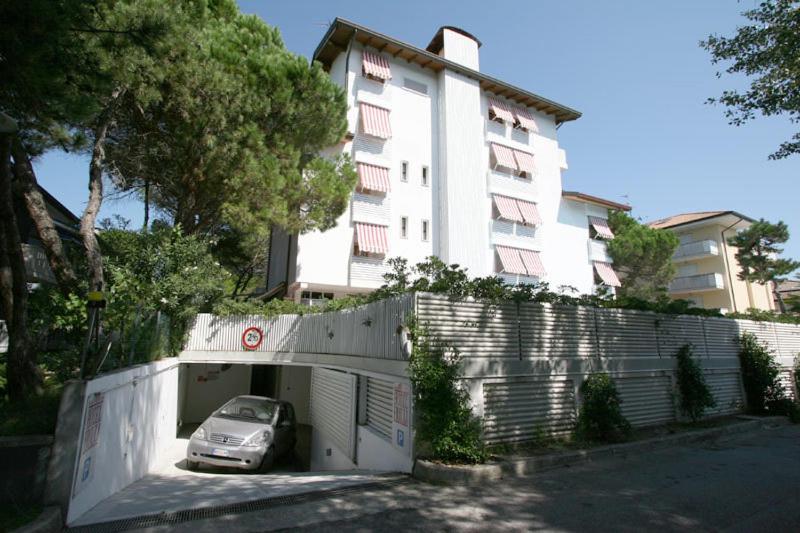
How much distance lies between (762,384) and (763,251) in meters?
25.1

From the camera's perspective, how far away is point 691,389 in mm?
10328

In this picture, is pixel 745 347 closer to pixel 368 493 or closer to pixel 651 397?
pixel 651 397

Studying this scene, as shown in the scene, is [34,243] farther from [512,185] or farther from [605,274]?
[605,274]

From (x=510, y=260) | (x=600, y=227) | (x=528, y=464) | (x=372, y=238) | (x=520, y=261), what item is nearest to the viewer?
(x=528, y=464)

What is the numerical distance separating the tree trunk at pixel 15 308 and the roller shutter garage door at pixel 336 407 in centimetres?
594

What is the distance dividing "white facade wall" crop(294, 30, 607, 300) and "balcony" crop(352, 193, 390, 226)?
47 mm

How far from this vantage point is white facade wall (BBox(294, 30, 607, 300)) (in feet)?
61.4

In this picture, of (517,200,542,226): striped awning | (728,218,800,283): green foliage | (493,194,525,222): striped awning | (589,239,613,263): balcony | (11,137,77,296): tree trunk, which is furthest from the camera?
(728,218,800,283): green foliage

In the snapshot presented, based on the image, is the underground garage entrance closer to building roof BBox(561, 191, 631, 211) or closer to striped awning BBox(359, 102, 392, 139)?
striped awning BBox(359, 102, 392, 139)

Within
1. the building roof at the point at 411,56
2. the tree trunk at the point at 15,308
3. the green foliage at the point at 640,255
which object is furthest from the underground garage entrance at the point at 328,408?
the green foliage at the point at 640,255

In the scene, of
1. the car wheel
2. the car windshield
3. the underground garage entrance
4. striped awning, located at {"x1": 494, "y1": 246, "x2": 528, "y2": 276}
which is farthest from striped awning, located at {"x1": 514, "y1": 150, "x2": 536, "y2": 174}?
the car wheel

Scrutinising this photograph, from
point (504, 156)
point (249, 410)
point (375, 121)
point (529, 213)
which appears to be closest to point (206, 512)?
point (249, 410)

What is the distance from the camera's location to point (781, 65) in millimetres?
10180

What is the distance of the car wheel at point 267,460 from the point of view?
9.77m
